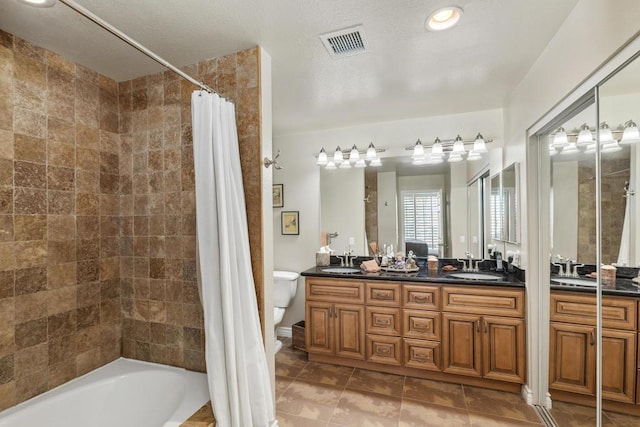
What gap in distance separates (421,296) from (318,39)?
2.08 m

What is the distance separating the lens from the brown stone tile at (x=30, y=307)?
63.3 inches

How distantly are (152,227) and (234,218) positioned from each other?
2.69 feet

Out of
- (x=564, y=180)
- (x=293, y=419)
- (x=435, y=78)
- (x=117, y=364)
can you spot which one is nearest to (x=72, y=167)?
(x=117, y=364)

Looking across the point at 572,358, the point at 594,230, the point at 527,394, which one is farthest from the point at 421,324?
the point at 594,230

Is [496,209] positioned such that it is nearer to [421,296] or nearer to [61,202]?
[421,296]

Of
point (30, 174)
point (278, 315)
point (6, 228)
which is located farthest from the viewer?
point (278, 315)

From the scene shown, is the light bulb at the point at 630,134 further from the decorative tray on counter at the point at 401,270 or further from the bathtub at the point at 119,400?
the bathtub at the point at 119,400

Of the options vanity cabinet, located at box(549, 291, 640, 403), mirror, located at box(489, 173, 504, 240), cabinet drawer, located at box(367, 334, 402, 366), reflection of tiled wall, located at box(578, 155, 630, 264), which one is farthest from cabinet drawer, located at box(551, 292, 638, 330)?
cabinet drawer, located at box(367, 334, 402, 366)

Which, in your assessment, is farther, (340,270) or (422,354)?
(340,270)

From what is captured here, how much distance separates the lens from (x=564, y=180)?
1756 millimetres

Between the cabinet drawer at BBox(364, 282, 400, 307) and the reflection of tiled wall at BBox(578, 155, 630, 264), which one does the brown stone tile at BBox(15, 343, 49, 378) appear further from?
the reflection of tiled wall at BBox(578, 155, 630, 264)

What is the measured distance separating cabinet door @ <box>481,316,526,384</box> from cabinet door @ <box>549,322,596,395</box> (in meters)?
0.31

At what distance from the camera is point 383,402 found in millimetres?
2229

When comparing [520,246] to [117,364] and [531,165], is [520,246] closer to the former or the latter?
[531,165]
